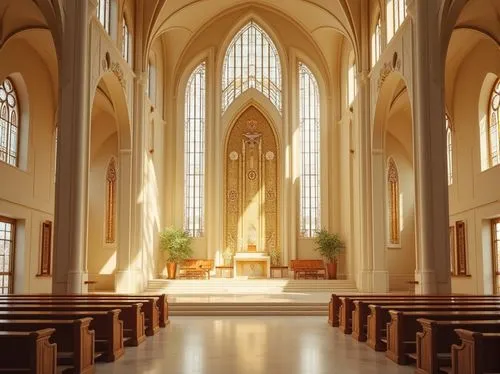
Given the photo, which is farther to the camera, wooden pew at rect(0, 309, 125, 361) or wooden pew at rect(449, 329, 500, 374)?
wooden pew at rect(0, 309, 125, 361)

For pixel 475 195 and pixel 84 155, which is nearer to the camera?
pixel 84 155

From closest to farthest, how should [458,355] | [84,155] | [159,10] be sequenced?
[458,355], [84,155], [159,10]

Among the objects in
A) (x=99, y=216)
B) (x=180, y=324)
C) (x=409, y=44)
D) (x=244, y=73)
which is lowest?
(x=180, y=324)

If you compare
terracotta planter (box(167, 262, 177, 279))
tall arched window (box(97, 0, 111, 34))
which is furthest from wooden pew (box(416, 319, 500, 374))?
terracotta planter (box(167, 262, 177, 279))

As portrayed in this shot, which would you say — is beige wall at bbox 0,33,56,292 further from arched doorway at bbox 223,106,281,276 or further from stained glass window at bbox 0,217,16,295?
arched doorway at bbox 223,106,281,276

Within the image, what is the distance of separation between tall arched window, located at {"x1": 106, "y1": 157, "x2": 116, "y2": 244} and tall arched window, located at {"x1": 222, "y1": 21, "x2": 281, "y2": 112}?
5651 mm

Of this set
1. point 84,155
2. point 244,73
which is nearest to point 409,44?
point 84,155

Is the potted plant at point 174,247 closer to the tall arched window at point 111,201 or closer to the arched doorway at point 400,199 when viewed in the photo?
the tall arched window at point 111,201

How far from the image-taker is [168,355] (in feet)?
31.6

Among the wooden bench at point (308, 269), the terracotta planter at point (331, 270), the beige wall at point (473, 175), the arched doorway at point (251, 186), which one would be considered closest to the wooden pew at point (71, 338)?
the beige wall at point (473, 175)

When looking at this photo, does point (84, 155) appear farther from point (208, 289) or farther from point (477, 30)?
point (477, 30)

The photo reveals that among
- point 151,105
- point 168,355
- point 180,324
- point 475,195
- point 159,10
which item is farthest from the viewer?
point 151,105

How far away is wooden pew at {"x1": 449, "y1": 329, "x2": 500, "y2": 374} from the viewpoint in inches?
248

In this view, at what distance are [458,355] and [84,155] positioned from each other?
37.6 feet
